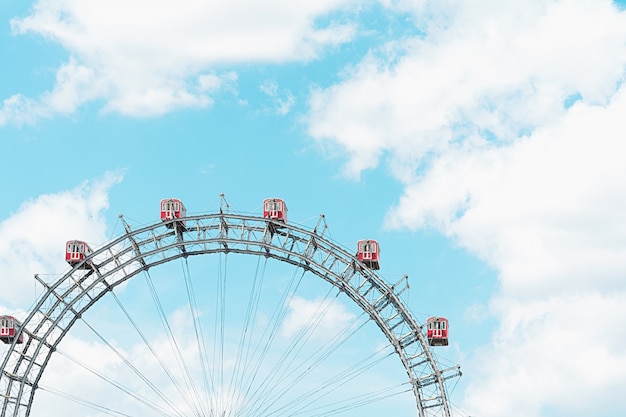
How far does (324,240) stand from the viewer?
85.8 metres

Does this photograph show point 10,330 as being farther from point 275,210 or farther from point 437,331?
point 437,331

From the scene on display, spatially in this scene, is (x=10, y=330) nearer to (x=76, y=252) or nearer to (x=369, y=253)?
(x=76, y=252)

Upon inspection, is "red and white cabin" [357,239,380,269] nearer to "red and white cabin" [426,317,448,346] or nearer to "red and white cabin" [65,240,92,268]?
"red and white cabin" [426,317,448,346]

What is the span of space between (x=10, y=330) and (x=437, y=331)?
102ft

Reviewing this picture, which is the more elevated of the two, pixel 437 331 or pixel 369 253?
pixel 369 253

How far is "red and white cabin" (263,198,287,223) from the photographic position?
3393 inches

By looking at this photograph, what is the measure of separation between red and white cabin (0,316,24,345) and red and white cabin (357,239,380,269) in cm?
2563

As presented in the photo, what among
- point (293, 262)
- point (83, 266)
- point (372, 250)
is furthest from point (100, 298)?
point (372, 250)

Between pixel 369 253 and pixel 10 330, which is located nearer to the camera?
pixel 369 253

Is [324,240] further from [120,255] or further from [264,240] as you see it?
[120,255]

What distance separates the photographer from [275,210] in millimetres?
86312

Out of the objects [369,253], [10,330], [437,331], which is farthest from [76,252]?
[437,331]

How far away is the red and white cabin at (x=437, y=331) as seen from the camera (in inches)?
3369

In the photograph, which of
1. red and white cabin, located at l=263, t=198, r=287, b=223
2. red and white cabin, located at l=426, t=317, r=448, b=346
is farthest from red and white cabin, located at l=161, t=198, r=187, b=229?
red and white cabin, located at l=426, t=317, r=448, b=346
